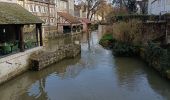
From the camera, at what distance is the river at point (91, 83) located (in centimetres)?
1816

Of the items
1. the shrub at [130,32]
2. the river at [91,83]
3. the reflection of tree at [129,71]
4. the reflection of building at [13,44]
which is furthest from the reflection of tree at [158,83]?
the reflection of building at [13,44]

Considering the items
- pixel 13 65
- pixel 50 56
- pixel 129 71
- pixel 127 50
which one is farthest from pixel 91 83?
pixel 127 50

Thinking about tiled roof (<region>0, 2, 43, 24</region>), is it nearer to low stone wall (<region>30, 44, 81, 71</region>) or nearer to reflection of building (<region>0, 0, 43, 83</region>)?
reflection of building (<region>0, 0, 43, 83</region>)

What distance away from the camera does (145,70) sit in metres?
24.5

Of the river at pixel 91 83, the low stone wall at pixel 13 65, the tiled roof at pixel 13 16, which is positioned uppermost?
the tiled roof at pixel 13 16

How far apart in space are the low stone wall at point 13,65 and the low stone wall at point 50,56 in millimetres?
624

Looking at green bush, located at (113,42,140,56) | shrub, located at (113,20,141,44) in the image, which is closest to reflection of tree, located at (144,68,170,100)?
green bush, located at (113,42,140,56)

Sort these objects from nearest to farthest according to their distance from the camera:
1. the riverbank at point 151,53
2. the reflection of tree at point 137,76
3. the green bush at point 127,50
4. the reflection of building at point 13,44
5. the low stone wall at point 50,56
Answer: the reflection of tree at point 137,76 → the riverbank at point 151,53 → the reflection of building at point 13,44 → the low stone wall at point 50,56 → the green bush at point 127,50

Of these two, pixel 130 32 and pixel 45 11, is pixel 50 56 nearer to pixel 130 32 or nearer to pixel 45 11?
pixel 130 32

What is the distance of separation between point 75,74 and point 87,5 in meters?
60.0

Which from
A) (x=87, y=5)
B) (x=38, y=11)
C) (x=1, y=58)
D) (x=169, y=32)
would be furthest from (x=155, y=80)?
(x=87, y=5)

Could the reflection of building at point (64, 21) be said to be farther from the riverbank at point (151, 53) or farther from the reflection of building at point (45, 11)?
the riverbank at point (151, 53)

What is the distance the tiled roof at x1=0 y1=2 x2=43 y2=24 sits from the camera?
22141mm

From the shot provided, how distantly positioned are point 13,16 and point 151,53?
11.2 meters
